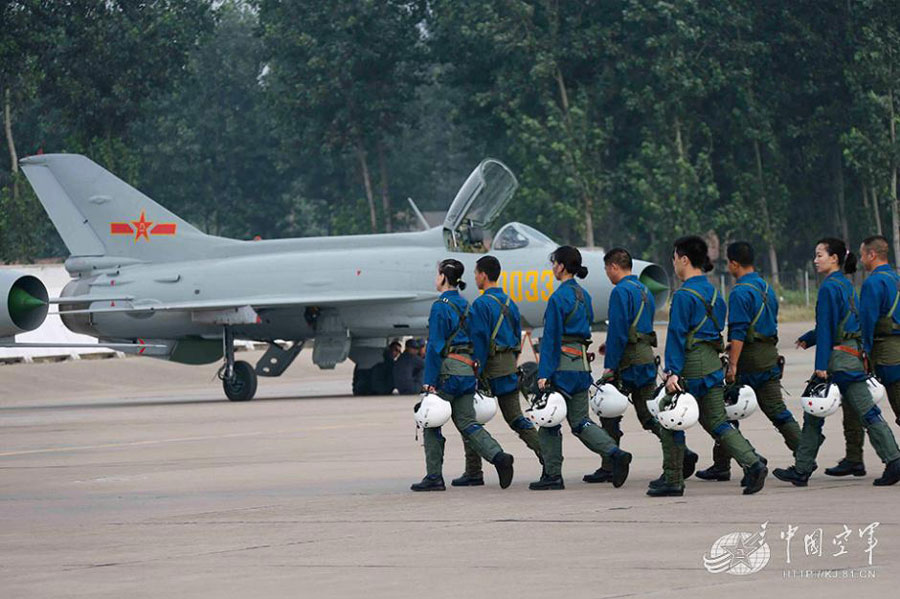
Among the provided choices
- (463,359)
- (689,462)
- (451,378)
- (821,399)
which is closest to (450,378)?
(451,378)

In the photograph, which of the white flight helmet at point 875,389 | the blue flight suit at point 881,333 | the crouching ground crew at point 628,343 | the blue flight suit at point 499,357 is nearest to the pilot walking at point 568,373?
the crouching ground crew at point 628,343

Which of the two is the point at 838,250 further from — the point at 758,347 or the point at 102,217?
the point at 102,217

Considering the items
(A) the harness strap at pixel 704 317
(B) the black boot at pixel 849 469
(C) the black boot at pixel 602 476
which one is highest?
(A) the harness strap at pixel 704 317

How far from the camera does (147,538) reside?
10758 mm

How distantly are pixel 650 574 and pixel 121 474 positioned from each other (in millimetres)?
8345

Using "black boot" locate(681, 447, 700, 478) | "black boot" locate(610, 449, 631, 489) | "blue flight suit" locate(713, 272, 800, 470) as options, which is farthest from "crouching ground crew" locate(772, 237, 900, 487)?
"black boot" locate(610, 449, 631, 489)

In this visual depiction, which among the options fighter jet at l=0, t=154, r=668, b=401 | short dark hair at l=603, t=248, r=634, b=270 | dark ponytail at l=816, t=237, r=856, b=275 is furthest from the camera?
fighter jet at l=0, t=154, r=668, b=401

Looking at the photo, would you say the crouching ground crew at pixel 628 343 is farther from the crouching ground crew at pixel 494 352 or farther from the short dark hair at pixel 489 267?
the short dark hair at pixel 489 267

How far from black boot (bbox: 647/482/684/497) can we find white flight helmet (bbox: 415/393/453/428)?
5.98 feet

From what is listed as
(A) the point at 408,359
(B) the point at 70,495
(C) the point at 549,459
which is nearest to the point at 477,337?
(C) the point at 549,459

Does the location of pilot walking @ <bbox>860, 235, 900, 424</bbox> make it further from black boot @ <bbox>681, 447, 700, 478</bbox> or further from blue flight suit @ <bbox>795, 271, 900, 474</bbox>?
black boot @ <bbox>681, 447, 700, 478</bbox>

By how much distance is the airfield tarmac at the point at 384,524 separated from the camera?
333 inches

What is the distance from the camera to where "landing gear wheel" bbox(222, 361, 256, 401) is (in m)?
29.9

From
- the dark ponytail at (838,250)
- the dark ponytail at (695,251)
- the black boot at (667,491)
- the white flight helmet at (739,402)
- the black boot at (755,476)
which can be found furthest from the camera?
the dark ponytail at (838,250)
